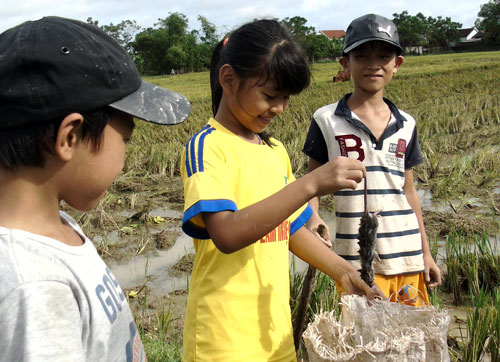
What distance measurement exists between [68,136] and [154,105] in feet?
0.71

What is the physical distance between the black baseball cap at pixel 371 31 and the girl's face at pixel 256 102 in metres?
0.76

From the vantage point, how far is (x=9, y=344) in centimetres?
78

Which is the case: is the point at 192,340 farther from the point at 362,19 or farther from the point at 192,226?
the point at 362,19

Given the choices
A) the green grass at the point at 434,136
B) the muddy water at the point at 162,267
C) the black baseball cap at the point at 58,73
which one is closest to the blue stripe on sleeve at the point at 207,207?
the black baseball cap at the point at 58,73

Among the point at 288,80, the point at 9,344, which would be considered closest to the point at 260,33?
the point at 288,80

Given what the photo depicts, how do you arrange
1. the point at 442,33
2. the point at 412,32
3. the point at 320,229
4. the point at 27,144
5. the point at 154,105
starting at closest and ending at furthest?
the point at 27,144
the point at 154,105
the point at 320,229
the point at 412,32
the point at 442,33

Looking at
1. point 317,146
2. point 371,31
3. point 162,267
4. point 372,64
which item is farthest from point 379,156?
point 162,267

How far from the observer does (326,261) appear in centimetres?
166

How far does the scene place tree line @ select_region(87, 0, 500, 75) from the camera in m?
49.5

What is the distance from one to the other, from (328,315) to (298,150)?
16.2 feet

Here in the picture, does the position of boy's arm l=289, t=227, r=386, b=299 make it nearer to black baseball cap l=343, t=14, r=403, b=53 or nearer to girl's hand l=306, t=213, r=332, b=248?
girl's hand l=306, t=213, r=332, b=248

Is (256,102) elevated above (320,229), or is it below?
above

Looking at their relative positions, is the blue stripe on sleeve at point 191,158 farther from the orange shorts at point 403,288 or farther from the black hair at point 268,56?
the orange shorts at point 403,288

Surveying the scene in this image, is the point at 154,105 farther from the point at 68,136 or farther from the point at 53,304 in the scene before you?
the point at 53,304
